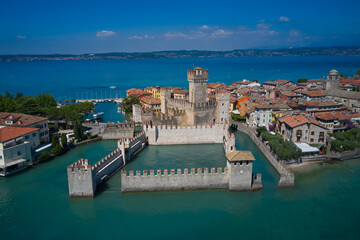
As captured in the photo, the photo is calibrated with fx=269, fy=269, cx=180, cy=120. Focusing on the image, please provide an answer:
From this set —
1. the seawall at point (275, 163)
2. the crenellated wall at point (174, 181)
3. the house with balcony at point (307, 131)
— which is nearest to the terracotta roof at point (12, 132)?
the crenellated wall at point (174, 181)

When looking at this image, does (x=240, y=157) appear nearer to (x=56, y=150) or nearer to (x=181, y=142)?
(x=181, y=142)

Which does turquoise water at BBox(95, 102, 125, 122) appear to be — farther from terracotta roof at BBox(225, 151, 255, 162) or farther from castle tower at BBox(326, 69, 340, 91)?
castle tower at BBox(326, 69, 340, 91)

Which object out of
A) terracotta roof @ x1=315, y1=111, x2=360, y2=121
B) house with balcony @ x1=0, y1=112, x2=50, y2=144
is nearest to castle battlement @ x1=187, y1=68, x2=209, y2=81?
terracotta roof @ x1=315, y1=111, x2=360, y2=121

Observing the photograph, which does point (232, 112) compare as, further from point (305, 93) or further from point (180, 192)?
point (180, 192)

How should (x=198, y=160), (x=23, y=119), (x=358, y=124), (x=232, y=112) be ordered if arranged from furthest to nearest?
(x=232, y=112), (x=358, y=124), (x=23, y=119), (x=198, y=160)

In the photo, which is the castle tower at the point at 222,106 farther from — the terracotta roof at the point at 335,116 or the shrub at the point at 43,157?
the shrub at the point at 43,157

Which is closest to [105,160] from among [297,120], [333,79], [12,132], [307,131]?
[12,132]

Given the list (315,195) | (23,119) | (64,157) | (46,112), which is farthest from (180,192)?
(46,112)

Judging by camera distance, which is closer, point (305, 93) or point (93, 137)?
point (93, 137)
